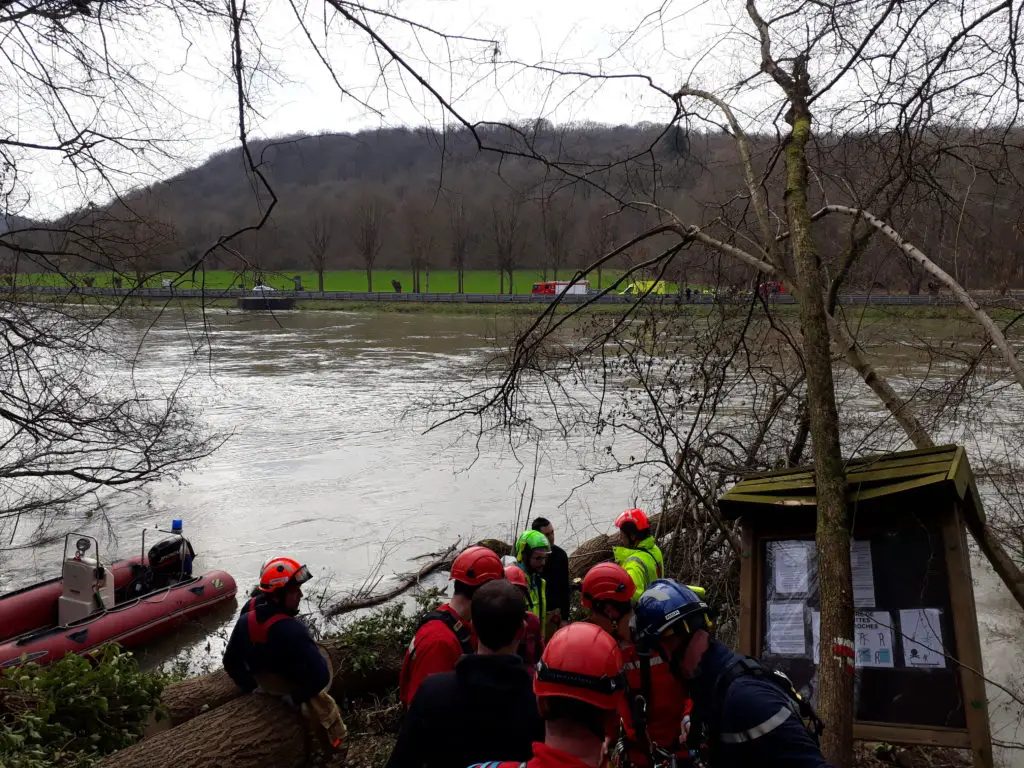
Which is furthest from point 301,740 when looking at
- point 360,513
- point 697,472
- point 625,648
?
point 360,513

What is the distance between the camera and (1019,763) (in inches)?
255

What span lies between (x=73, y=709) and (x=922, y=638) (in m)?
5.02

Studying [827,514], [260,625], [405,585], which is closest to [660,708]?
[827,514]

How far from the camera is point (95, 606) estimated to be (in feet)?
34.0

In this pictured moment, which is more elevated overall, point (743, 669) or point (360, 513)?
point (743, 669)

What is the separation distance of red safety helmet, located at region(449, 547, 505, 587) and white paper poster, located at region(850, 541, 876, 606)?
2.06 meters

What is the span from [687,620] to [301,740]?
3.50 m

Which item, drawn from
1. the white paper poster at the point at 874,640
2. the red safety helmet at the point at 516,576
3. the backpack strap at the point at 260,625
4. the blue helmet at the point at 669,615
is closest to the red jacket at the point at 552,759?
the blue helmet at the point at 669,615

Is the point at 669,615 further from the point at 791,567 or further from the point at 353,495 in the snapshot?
the point at 353,495

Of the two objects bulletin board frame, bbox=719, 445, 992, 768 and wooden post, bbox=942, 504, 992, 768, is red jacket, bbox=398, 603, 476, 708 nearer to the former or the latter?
bulletin board frame, bbox=719, 445, 992, 768

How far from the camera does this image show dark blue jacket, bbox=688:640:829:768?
2.54 meters

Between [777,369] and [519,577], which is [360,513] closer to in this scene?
[777,369]

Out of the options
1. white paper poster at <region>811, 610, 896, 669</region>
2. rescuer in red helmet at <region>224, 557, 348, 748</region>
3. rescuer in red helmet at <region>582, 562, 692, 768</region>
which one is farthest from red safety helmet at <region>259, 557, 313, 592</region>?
white paper poster at <region>811, 610, 896, 669</region>

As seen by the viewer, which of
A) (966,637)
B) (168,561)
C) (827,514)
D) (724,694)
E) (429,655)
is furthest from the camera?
(168,561)
